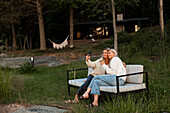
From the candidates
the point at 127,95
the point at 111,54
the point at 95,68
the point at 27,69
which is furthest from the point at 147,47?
the point at 127,95

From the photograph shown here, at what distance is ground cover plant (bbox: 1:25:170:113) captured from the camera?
11.0 ft

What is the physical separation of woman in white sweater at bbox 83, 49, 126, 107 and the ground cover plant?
0.26m

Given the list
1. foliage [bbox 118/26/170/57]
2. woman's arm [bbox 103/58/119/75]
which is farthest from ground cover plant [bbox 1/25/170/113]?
woman's arm [bbox 103/58/119/75]

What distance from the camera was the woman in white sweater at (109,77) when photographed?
13.9 ft

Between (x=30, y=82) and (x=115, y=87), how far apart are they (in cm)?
431

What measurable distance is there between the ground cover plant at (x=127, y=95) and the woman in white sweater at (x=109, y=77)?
255 millimetres

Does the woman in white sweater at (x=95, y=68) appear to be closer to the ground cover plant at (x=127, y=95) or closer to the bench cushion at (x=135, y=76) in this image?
the ground cover plant at (x=127, y=95)

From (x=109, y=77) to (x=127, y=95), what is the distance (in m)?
0.46

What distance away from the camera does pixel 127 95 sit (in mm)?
4277

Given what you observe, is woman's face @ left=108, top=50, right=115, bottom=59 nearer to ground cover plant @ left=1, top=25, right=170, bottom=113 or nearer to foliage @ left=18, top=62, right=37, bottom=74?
ground cover plant @ left=1, top=25, right=170, bottom=113

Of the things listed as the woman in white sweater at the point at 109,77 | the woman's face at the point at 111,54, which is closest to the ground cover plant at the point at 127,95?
the woman in white sweater at the point at 109,77

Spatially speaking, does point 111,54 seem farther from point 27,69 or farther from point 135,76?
point 27,69

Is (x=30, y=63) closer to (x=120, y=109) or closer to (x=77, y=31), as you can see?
(x=120, y=109)

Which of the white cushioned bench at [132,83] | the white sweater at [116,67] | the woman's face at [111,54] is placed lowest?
the white cushioned bench at [132,83]
